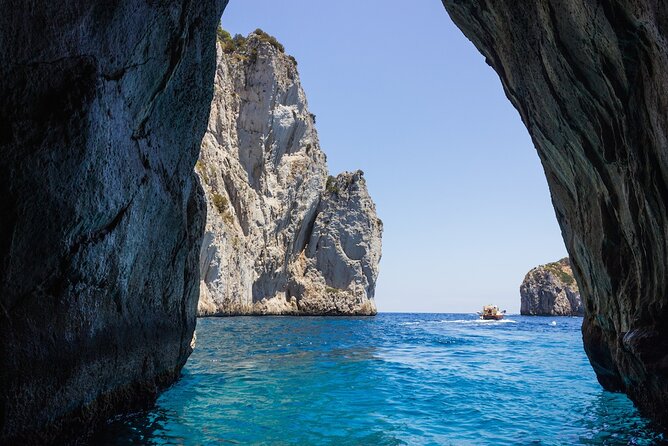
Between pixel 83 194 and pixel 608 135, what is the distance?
909 centimetres

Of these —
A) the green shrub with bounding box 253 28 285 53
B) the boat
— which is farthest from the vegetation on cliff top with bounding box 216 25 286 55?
the boat

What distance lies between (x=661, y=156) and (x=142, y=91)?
326 inches

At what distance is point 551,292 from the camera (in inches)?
4815

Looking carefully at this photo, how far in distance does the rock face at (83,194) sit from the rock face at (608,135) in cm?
704

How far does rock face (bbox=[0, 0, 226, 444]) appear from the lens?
5.56 m

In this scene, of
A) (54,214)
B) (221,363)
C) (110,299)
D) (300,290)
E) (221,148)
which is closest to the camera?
(54,214)

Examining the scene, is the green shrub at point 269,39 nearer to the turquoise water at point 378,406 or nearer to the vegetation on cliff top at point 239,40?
the vegetation on cliff top at point 239,40

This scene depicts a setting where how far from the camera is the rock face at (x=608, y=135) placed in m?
7.27

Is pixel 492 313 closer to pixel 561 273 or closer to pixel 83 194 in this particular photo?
pixel 561 273

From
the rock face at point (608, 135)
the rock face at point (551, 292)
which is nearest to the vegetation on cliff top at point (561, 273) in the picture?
the rock face at point (551, 292)

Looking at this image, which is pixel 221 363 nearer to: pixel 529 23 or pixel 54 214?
pixel 54 214

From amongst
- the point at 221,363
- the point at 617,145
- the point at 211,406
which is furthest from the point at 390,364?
the point at 617,145

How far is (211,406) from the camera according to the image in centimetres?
1122

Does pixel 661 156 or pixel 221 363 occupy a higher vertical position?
pixel 661 156
